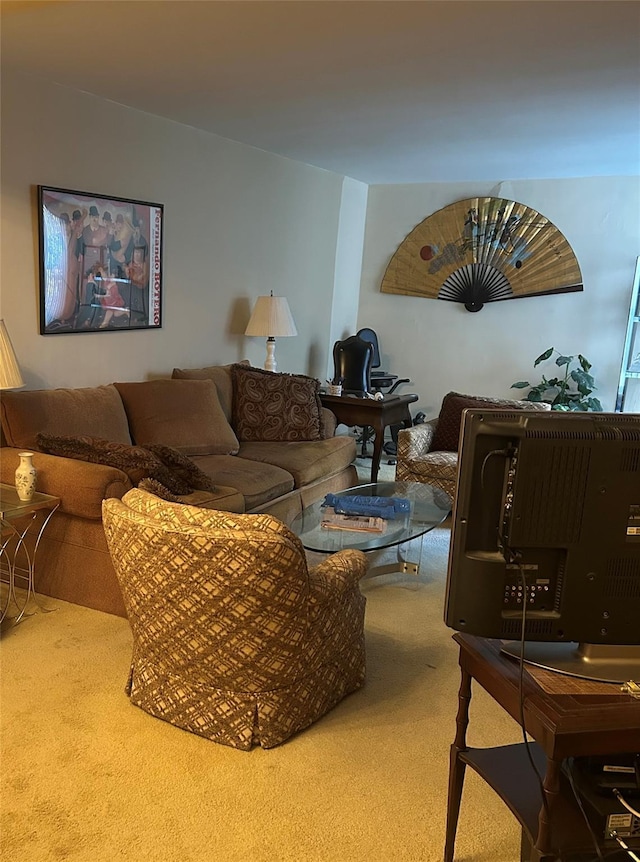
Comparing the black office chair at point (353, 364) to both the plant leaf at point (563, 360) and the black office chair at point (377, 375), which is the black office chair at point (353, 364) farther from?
the plant leaf at point (563, 360)

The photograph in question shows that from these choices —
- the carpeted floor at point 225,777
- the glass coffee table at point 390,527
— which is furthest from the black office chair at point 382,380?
the carpeted floor at point 225,777

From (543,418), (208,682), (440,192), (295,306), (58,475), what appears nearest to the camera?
(543,418)

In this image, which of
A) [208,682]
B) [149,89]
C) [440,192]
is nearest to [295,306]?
[440,192]

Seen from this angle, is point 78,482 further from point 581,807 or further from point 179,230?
point 581,807

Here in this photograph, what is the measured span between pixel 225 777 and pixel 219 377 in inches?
114

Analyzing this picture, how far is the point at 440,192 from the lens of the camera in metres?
6.18

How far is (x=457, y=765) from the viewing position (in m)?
1.71

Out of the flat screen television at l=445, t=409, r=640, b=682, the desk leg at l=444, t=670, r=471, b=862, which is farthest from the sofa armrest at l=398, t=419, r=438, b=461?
the flat screen television at l=445, t=409, r=640, b=682

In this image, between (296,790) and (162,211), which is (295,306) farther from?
(296,790)

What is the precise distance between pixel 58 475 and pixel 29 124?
67.4 inches

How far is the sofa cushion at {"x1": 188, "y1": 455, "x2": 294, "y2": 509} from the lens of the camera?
11.9 feet

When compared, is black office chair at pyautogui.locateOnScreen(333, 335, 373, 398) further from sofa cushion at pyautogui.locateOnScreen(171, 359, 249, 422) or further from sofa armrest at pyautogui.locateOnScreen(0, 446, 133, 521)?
sofa armrest at pyautogui.locateOnScreen(0, 446, 133, 521)

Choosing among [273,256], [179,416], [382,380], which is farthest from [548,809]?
[382,380]

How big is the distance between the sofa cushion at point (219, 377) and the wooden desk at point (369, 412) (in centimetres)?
73
